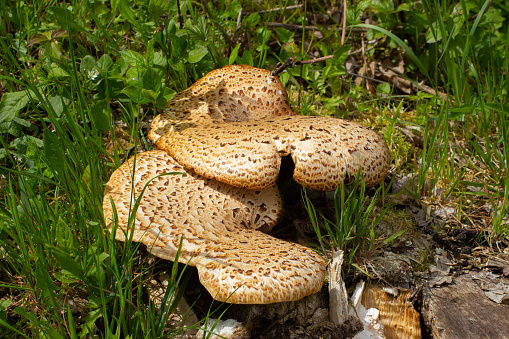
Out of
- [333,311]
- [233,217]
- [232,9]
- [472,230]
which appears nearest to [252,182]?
[233,217]

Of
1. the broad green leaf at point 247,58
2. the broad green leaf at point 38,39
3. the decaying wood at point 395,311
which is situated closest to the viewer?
the decaying wood at point 395,311

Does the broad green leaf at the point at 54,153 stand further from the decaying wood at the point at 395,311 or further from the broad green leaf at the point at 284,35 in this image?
the broad green leaf at the point at 284,35

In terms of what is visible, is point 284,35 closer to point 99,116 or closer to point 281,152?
Result: point 281,152

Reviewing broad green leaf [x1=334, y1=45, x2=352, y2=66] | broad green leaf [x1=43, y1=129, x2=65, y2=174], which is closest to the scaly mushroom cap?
broad green leaf [x1=43, y1=129, x2=65, y2=174]

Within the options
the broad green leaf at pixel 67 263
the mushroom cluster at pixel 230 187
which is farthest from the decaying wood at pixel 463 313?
the broad green leaf at pixel 67 263

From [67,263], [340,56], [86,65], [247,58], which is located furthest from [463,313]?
[86,65]

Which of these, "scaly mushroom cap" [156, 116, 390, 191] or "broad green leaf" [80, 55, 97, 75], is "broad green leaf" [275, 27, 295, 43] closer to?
"scaly mushroom cap" [156, 116, 390, 191]

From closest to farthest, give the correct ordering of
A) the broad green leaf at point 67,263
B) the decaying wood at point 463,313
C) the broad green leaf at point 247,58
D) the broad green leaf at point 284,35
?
the broad green leaf at point 67,263, the decaying wood at point 463,313, the broad green leaf at point 247,58, the broad green leaf at point 284,35

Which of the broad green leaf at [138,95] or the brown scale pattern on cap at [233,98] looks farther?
the brown scale pattern on cap at [233,98]

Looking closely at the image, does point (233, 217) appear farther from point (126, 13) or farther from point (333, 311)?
point (126, 13)
